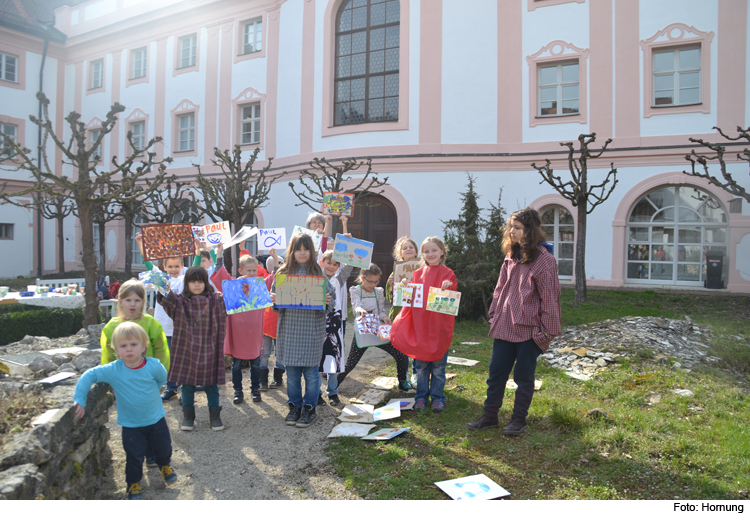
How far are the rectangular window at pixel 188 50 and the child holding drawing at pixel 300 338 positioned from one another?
60.6ft

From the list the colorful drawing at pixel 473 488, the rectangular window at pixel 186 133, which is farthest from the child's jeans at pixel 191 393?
the rectangular window at pixel 186 133

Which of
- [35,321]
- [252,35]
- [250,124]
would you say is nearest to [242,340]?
[35,321]

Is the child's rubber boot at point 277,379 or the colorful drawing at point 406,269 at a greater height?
the colorful drawing at point 406,269

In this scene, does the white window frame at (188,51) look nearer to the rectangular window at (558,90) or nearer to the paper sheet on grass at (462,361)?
the rectangular window at (558,90)

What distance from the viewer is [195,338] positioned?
15.0 ft

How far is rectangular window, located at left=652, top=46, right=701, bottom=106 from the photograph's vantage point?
13461 mm

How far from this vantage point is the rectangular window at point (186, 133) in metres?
20.4

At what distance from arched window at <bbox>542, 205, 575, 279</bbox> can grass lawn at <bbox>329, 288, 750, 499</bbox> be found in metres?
8.56

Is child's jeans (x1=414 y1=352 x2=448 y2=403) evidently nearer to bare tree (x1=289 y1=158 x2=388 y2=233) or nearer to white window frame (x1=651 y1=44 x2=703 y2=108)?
bare tree (x1=289 y1=158 x2=388 y2=233)

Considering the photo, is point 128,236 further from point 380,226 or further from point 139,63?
point 380,226

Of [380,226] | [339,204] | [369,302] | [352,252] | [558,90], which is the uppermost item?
[558,90]

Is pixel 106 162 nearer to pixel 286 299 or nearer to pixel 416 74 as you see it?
pixel 416 74

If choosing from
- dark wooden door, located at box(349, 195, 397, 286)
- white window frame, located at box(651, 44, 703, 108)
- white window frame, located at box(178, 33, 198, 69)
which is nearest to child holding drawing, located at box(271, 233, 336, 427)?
dark wooden door, located at box(349, 195, 397, 286)

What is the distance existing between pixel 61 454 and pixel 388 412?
2.76 meters
